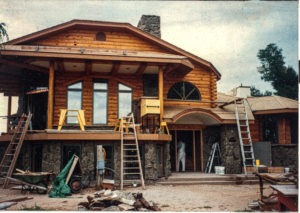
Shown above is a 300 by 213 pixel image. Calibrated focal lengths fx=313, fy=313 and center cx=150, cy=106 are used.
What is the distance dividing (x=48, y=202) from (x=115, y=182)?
3.67 metres

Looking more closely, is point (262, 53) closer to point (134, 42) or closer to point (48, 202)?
point (134, 42)

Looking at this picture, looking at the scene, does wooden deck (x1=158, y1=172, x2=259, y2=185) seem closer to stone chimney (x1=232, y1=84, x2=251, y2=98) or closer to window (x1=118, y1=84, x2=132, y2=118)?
window (x1=118, y1=84, x2=132, y2=118)

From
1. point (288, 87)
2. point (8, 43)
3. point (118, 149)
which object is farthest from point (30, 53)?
point (288, 87)

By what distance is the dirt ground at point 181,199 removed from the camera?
7.98 meters

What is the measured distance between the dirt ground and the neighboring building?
5.64ft

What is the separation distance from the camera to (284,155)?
16328 mm

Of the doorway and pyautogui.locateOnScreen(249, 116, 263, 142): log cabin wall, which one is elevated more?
pyautogui.locateOnScreen(249, 116, 263, 142): log cabin wall

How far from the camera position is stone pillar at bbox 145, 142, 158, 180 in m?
12.3

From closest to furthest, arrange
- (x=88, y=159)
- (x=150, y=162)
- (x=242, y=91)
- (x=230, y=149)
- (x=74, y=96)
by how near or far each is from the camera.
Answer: (x=88, y=159) → (x=150, y=162) → (x=230, y=149) → (x=74, y=96) → (x=242, y=91)

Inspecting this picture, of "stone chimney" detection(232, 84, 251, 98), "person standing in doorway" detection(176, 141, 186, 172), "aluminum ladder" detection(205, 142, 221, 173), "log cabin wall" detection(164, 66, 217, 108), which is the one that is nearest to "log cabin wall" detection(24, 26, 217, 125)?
"log cabin wall" detection(164, 66, 217, 108)

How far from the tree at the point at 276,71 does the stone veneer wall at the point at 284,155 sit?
12927mm

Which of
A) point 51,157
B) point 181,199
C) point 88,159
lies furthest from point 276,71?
point 51,157

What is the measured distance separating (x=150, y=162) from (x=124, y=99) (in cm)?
404

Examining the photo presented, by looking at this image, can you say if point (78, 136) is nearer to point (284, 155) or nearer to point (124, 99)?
point (124, 99)
